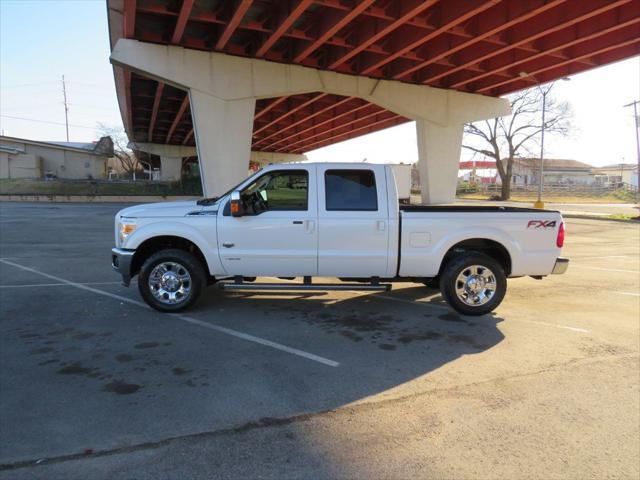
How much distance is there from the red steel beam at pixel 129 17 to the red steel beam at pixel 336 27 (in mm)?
6002

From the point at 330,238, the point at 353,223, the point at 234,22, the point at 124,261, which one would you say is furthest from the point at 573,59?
the point at 124,261

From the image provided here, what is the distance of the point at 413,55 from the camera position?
61.9ft

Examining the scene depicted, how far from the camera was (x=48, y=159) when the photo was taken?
188 ft

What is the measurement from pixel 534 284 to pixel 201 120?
15.1m

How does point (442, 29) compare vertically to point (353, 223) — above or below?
above

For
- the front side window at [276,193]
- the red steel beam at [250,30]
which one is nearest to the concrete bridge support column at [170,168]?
the red steel beam at [250,30]

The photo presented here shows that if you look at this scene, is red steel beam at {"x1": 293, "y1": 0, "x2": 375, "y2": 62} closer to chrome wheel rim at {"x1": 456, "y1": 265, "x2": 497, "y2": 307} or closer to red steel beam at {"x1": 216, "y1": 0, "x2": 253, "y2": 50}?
red steel beam at {"x1": 216, "y1": 0, "x2": 253, "y2": 50}

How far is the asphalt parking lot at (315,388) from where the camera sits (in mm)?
3029

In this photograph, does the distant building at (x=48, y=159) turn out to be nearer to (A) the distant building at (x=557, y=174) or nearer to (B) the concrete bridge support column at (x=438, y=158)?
(B) the concrete bridge support column at (x=438, y=158)

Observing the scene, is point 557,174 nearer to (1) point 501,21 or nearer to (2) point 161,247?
(1) point 501,21

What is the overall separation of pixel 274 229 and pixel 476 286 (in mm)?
2882

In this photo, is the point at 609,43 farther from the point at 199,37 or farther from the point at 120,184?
the point at 120,184

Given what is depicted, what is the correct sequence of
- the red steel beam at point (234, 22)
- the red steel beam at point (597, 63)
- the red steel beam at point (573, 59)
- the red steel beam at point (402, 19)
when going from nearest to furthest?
the red steel beam at point (234, 22)
the red steel beam at point (402, 19)
the red steel beam at point (573, 59)
the red steel beam at point (597, 63)

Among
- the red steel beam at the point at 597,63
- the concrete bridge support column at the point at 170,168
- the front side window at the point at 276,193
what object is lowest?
the front side window at the point at 276,193
